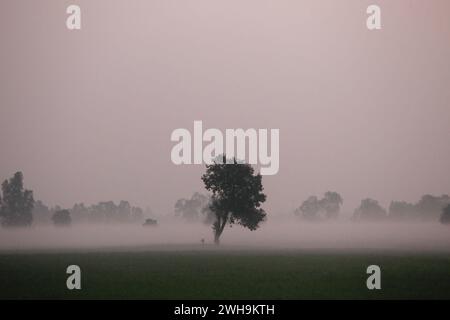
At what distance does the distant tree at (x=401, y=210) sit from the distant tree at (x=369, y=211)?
42cm

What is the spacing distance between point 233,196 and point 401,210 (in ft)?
25.8

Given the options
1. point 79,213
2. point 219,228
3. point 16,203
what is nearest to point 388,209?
point 219,228

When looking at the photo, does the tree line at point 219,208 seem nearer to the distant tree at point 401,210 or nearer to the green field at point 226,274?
the distant tree at point 401,210

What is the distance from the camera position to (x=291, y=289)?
1830 centimetres

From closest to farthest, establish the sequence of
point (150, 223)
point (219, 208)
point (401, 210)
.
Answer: point (401, 210) < point (150, 223) < point (219, 208)

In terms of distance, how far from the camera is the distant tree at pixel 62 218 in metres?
22.1

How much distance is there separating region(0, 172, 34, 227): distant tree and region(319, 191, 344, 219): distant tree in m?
11.7

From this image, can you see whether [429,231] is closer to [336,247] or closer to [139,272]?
[336,247]

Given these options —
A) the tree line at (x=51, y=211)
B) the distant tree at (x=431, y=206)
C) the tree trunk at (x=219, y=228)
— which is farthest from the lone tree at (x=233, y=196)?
the distant tree at (x=431, y=206)

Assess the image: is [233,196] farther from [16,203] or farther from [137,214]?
[16,203]

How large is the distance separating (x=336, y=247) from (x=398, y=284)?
486cm

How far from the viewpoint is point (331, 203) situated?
74.8 feet
